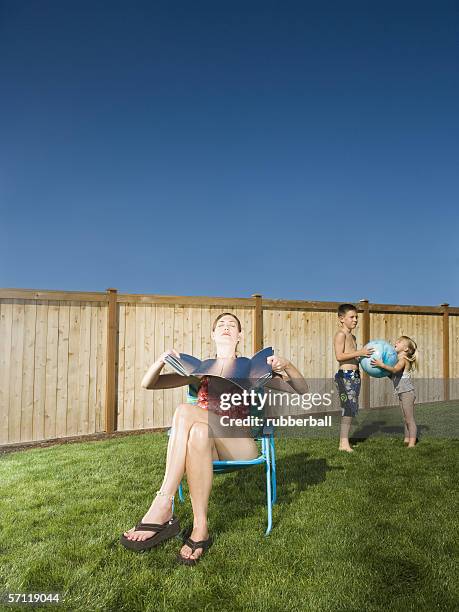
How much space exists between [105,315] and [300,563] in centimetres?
489

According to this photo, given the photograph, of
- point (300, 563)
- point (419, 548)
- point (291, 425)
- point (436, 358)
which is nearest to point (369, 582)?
point (300, 563)

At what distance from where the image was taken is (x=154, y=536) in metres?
2.60

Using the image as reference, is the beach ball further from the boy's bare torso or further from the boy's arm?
the boy's arm

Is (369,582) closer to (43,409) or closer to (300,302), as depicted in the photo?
(43,409)

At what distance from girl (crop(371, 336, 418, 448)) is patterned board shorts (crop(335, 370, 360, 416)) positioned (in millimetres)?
328

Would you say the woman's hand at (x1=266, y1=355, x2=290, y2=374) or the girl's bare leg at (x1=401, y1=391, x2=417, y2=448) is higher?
the woman's hand at (x1=266, y1=355, x2=290, y2=374)

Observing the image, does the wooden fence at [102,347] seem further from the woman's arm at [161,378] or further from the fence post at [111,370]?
the woman's arm at [161,378]

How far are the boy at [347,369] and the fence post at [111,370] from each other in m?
3.06

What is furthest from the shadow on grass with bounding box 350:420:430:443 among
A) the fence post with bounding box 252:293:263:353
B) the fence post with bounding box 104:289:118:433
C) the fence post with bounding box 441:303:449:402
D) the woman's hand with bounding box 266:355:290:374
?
the woman's hand with bounding box 266:355:290:374

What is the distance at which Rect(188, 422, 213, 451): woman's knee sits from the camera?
2.52m

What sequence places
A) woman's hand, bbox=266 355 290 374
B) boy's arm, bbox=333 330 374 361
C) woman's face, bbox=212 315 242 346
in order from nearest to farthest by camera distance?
1. woman's hand, bbox=266 355 290 374
2. woman's face, bbox=212 315 242 346
3. boy's arm, bbox=333 330 374 361

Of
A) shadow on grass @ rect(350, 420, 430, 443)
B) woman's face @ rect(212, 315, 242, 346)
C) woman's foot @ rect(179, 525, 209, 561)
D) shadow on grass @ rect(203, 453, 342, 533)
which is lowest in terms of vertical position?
shadow on grass @ rect(350, 420, 430, 443)

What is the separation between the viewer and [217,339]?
9.85 ft

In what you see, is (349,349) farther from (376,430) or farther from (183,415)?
(183,415)
